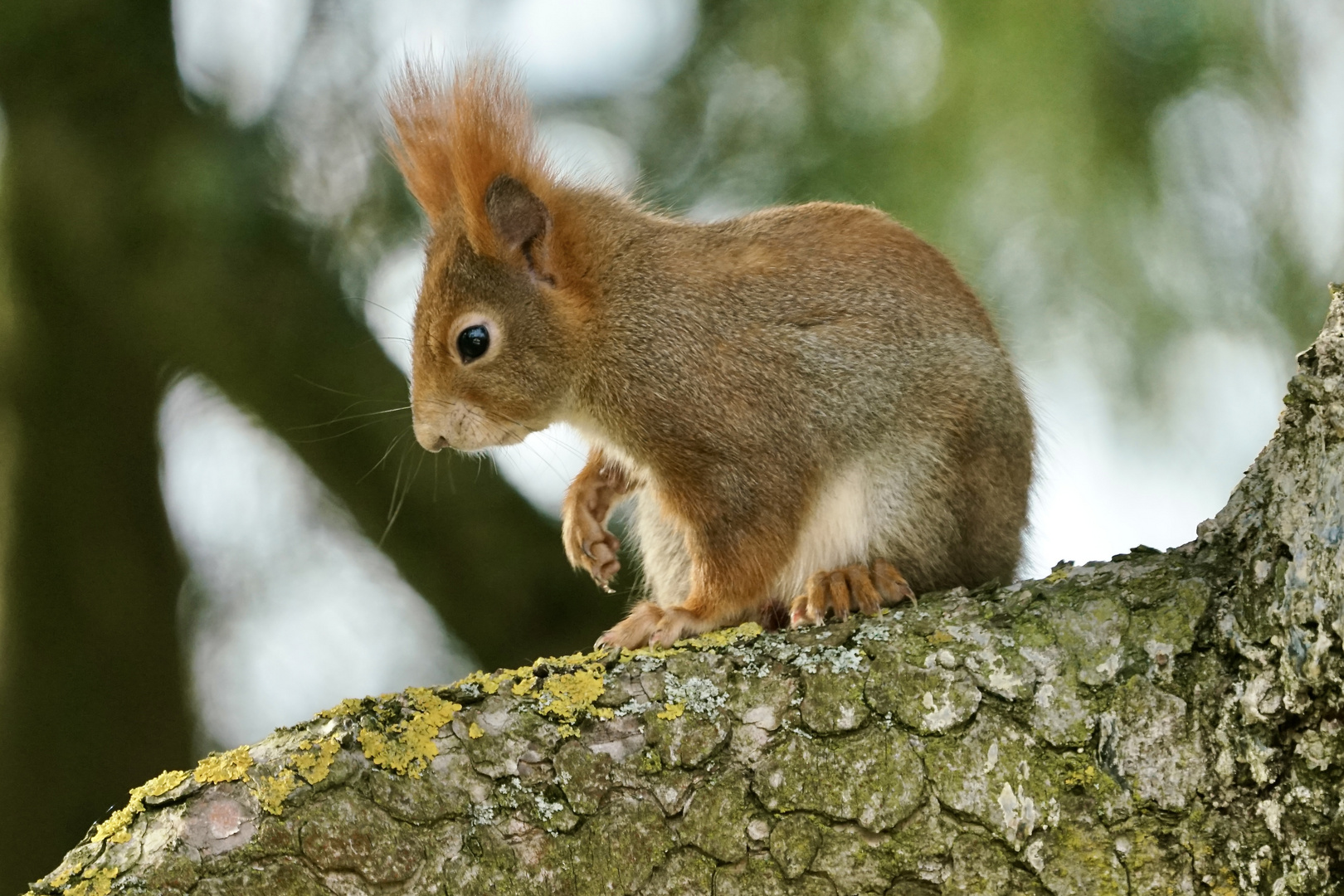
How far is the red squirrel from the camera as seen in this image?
7.70 feet

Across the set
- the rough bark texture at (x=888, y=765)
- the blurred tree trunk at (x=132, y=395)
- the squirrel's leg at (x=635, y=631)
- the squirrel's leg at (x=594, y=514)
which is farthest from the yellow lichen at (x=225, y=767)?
the blurred tree trunk at (x=132, y=395)

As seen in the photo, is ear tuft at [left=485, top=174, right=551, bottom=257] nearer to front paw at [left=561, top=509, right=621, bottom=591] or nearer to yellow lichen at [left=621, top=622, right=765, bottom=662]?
front paw at [left=561, top=509, right=621, bottom=591]

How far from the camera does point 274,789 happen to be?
1.55 m

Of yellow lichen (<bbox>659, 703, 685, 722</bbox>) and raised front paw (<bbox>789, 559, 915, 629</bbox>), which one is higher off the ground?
raised front paw (<bbox>789, 559, 915, 629</bbox>)

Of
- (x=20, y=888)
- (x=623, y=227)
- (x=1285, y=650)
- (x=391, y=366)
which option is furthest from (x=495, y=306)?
(x=20, y=888)

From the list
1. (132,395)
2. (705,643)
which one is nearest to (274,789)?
(705,643)

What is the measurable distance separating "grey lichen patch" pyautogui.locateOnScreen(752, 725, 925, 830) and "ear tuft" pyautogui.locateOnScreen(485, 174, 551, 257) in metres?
1.25

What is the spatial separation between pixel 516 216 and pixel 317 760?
→ 1270mm

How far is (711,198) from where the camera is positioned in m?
3.43

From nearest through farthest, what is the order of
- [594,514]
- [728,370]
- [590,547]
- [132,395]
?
1. [728,370]
2. [590,547]
3. [594,514]
4. [132,395]

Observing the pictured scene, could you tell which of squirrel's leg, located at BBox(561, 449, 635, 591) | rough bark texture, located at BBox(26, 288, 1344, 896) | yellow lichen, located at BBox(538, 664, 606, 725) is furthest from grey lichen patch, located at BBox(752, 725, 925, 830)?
squirrel's leg, located at BBox(561, 449, 635, 591)

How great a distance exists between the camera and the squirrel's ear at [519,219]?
2.52 m

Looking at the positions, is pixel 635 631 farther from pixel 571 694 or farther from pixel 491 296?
pixel 491 296

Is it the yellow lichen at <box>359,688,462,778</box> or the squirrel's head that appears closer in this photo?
the yellow lichen at <box>359,688,462,778</box>
